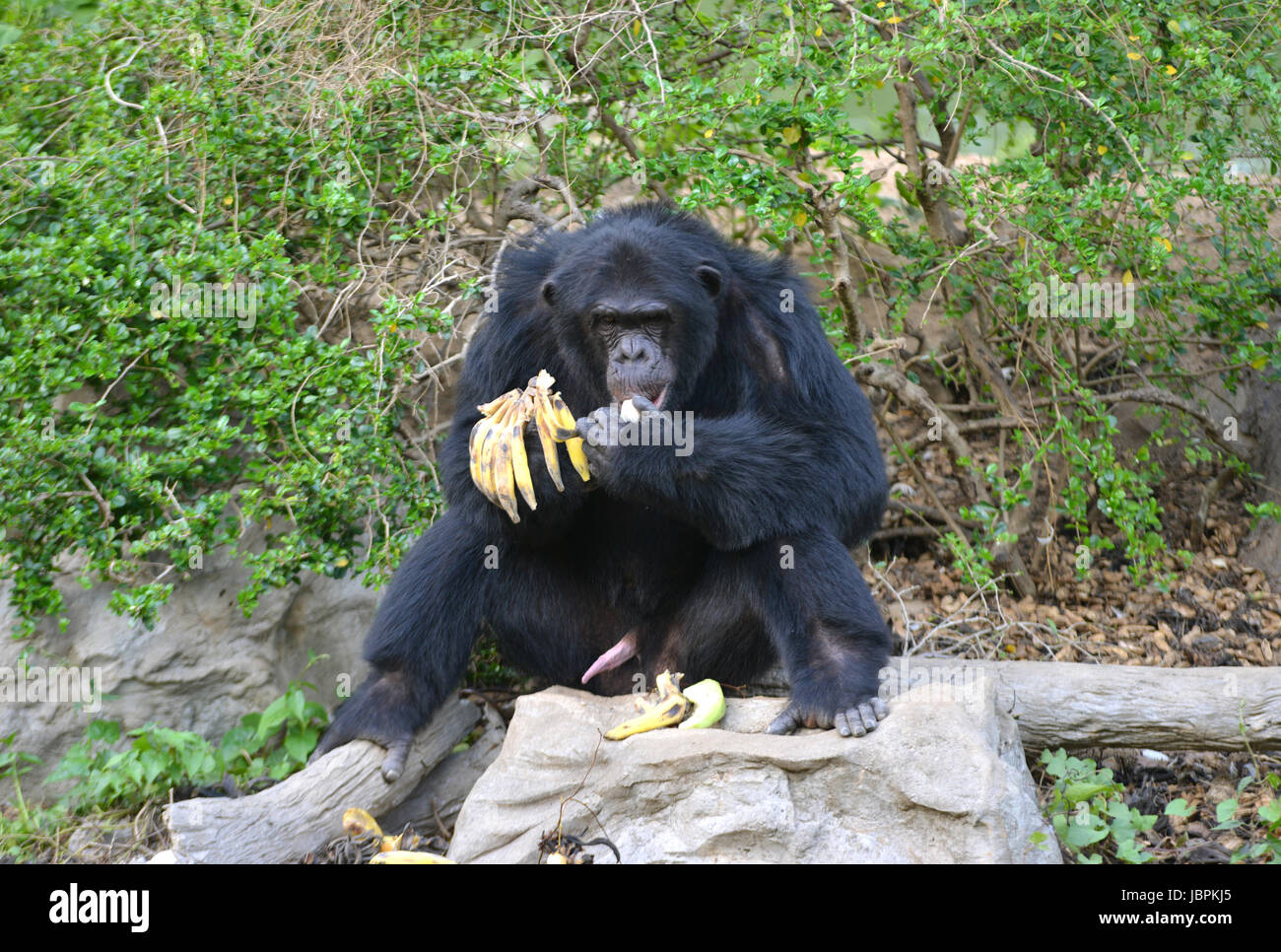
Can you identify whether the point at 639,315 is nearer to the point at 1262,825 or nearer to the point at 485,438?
the point at 485,438

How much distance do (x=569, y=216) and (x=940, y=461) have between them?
364 centimetres

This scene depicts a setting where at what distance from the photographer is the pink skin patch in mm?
5855

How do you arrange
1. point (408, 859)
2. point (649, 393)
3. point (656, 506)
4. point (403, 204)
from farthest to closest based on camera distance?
1. point (403, 204)
2. point (649, 393)
3. point (656, 506)
4. point (408, 859)

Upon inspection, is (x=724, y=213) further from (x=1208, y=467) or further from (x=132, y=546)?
(x=132, y=546)

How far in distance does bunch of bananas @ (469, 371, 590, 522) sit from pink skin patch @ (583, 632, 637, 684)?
0.93 meters

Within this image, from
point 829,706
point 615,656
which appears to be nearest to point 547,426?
point 615,656

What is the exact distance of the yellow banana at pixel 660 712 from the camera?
5152 millimetres

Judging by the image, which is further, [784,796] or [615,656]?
[615,656]

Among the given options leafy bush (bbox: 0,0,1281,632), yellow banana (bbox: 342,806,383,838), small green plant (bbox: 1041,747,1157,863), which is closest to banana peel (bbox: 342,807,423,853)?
yellow banana (bbox: 342,806,383,838)

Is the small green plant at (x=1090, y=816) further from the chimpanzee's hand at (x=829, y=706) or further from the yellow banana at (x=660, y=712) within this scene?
the yellow banana at (x=660, y=712)

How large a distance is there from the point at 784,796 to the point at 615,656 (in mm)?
1470

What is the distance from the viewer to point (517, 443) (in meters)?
5.24

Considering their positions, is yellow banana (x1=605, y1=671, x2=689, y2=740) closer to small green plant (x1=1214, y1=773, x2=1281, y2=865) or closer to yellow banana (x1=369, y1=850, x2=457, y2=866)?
yellow banana (x1=369, y1=850, x2=457, y2=866)

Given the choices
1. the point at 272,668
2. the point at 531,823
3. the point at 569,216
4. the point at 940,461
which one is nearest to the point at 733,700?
the point at 531,823
